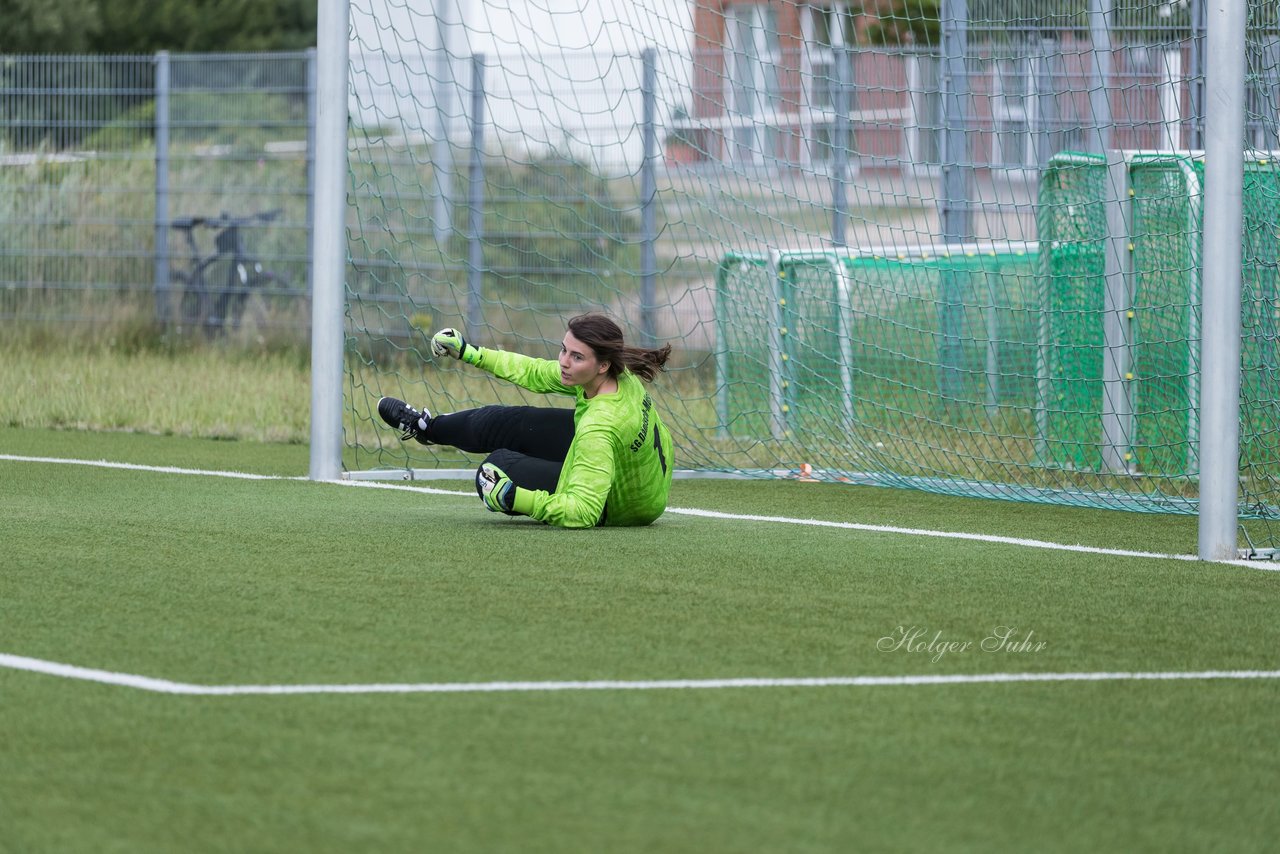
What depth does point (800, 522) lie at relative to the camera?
7.09m

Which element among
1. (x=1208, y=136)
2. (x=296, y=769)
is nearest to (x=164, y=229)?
(x=1208, y=136)

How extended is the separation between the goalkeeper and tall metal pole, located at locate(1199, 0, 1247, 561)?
1840 mm

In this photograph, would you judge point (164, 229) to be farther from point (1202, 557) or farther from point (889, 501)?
point (1202, 557)

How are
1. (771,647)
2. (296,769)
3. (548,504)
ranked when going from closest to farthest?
(296,769), (771,647), (548,504)

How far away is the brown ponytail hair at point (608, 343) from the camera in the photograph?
20.8 feet

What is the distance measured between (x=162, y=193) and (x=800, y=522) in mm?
9078

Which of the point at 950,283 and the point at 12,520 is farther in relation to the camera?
the point at 950,283

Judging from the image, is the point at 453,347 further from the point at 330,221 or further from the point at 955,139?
the point at 955,139

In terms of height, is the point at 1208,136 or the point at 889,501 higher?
the point at 1208,136

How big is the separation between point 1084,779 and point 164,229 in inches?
491

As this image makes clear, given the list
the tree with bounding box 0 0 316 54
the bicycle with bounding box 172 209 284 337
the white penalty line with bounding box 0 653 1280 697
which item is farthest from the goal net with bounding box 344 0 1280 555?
the tree with bounding box 0 0 316 54

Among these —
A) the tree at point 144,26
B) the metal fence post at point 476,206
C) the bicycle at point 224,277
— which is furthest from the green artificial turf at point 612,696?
the tree at point 144,26

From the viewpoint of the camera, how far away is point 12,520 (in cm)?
652

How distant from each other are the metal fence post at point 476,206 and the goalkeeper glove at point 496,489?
4258mm
